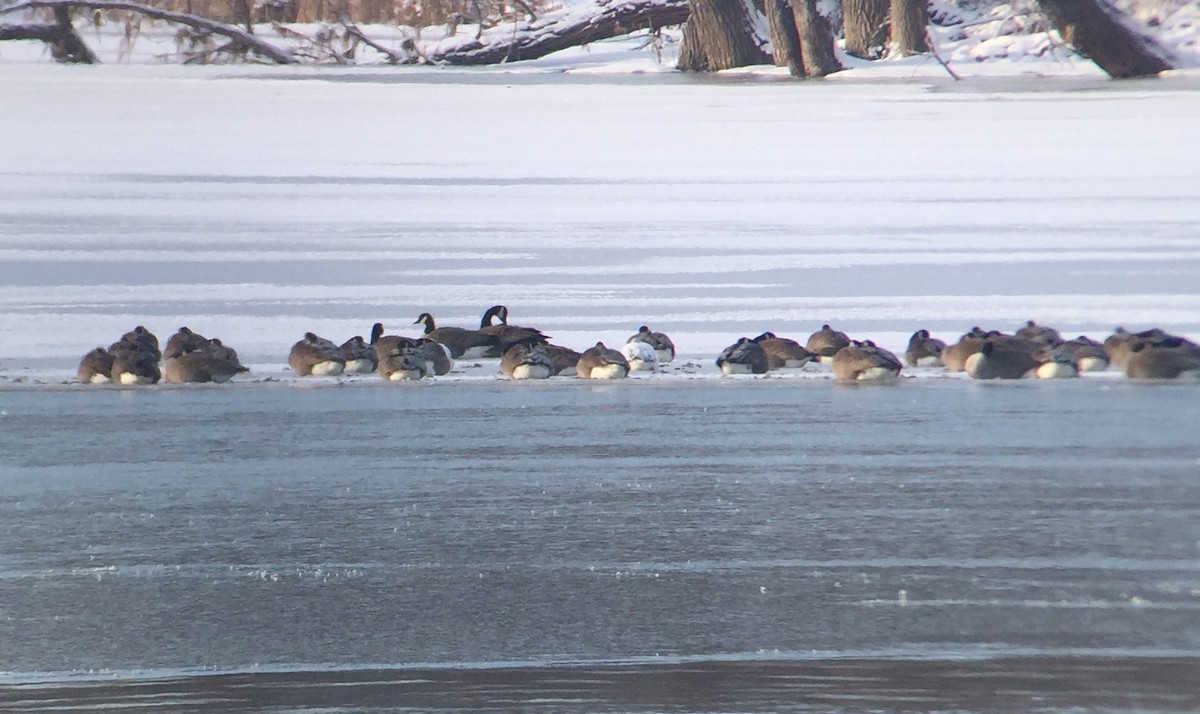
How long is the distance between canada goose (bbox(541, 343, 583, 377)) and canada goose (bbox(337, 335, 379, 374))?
1.03m

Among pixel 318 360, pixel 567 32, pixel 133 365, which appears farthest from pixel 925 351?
pixel 567 32

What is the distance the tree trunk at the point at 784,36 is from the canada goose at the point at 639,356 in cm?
540

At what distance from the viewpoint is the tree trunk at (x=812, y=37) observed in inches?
534

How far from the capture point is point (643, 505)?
5414 mm

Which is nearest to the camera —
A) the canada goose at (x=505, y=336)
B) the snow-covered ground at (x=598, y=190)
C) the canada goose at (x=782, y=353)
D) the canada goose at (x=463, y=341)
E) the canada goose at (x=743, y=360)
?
the canada goose at (x=743, y=360)

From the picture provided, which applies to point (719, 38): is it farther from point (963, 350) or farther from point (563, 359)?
point (963, 350)

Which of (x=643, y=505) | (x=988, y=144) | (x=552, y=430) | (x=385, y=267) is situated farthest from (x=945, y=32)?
(x=643, y=505)

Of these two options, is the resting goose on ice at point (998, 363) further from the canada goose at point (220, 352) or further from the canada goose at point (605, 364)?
the canada goose at point (220, 352)

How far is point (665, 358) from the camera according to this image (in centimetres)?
940

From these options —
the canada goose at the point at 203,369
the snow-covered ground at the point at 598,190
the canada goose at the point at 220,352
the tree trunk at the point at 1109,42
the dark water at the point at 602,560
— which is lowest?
the dark water at the point at 602,560

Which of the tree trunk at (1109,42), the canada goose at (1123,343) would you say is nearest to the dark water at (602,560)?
the canada goose at (1123,343)

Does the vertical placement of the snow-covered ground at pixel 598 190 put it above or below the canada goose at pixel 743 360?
above

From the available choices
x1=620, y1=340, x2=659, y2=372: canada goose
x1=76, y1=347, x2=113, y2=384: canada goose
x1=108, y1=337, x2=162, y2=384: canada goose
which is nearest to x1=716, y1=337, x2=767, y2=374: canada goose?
x1=620, y1=340, x2=659, y2=372: canada goose

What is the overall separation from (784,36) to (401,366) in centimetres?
639
